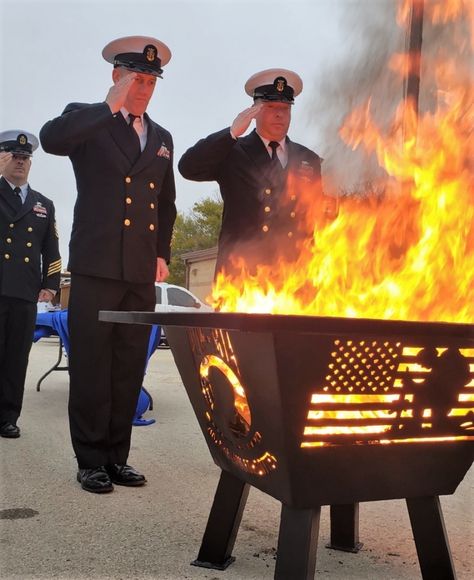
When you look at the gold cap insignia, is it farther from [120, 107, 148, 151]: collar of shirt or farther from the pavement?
the pavement

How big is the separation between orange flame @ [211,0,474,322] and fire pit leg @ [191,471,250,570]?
57 cm

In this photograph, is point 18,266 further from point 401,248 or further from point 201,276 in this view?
point 201,276

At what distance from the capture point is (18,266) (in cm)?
417

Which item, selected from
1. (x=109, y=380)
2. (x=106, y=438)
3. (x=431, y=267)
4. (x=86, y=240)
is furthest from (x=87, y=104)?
(x=431, y=267)

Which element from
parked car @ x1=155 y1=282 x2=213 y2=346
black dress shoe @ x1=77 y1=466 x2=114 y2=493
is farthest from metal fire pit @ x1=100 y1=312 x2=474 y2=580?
parked car @ x1=155 y1=282 x2=213 y2=346

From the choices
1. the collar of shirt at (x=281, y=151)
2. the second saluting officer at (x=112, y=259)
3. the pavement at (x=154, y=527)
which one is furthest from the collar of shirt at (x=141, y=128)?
the pavement at (x=154, y=527)

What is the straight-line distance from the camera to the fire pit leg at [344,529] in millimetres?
A: 2293

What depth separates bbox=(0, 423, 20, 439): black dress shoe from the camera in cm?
405

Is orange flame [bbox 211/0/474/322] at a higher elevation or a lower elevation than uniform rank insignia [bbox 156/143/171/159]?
lower

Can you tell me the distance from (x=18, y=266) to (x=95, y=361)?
1.55 metres

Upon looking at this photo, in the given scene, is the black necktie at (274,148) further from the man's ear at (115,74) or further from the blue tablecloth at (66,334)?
the blue tablecloth at (66,334)

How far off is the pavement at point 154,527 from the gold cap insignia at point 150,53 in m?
1.88

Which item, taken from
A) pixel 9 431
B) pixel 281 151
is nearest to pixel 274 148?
pixel 281 151

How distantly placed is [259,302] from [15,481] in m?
1.65
